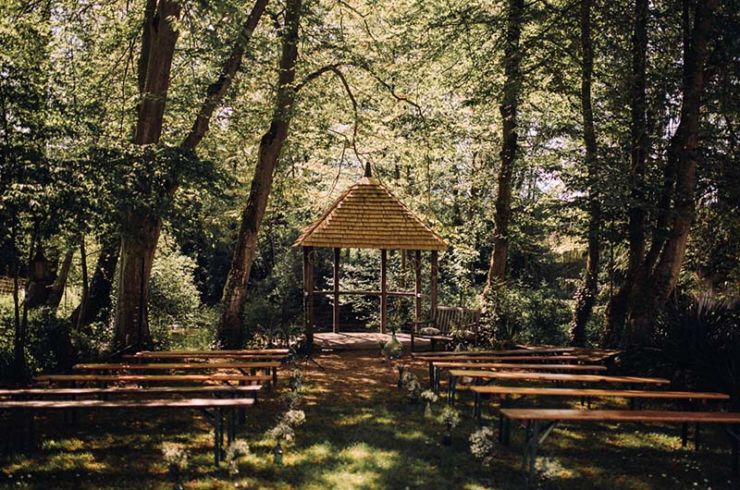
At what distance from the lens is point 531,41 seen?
1349 cm

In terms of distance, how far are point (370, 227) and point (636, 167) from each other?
5.64m

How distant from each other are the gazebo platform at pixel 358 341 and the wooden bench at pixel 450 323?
1.51 ft

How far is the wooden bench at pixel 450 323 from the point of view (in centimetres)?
1413

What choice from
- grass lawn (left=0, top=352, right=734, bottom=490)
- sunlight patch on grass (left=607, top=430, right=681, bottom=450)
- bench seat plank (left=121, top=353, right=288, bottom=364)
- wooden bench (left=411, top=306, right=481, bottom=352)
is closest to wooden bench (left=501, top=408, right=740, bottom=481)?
grass lawn (left=0, top=352, right=734, bottom=490)

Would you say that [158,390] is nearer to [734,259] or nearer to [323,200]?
[734,259]

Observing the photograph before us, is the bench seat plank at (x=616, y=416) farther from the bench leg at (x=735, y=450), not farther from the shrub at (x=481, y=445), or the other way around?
the shrub at (x=481, y=445)

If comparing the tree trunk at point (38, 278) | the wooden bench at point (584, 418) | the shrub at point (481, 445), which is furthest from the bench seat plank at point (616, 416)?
the tree trunk at point (38, 278)

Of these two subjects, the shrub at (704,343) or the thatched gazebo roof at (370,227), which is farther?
the thatched gazebo roof at (370,227)

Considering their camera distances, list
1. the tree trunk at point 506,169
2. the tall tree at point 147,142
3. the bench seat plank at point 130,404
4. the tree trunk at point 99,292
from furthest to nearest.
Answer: the tree trunk at point 506,169 < the tree trunk at point 99,292 < the tall tree at point 147,142 < the bench seat plank at point 130,404

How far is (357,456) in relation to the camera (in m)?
7.12

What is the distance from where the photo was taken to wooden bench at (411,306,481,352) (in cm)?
1413

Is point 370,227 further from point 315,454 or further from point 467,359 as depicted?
point 315,454

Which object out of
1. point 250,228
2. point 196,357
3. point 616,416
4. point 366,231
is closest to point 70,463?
point 196,357

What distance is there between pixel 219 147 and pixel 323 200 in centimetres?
527
